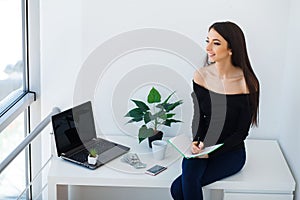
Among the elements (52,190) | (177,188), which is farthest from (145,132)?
(52,190)

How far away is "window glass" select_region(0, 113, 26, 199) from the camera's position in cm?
209

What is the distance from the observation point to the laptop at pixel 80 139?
1999 mm

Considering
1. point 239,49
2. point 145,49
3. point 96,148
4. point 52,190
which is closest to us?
point 239,49

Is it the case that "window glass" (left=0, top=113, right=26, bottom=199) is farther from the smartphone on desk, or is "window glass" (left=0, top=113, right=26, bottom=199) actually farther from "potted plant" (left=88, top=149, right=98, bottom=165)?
the smartphone on desk

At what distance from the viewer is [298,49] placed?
2010 mm

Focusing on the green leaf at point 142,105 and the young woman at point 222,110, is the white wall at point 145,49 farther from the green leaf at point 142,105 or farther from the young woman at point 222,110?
the young woman at point 222,110

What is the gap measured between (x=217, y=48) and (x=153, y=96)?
1.35 feet

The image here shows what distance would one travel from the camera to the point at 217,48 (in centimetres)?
184

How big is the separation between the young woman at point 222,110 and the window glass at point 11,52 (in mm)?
758

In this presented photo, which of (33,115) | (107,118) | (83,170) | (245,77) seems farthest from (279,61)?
(33,115)

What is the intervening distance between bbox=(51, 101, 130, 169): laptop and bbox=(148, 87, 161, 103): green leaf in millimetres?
227

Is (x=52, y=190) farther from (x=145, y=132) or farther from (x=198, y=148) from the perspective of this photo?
(x=198, y=148)

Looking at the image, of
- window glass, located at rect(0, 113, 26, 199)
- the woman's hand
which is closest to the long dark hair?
the woman's hand

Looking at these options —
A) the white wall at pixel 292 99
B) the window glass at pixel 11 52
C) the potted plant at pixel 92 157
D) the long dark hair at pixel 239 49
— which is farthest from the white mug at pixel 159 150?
the window glass at pixel 11 52
